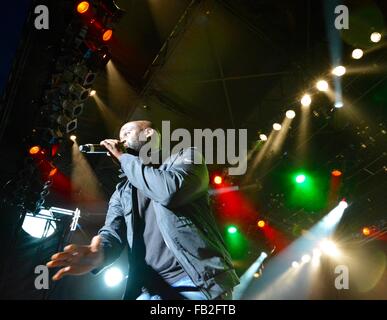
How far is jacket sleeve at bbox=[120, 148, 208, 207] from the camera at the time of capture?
176cm

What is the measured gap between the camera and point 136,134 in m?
2.39

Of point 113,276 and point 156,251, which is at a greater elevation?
point 113,276

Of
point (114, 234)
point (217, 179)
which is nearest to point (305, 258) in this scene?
point (217, 179)

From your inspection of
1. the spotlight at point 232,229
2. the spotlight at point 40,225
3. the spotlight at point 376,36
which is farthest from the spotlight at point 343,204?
the spotlight at point 40,225

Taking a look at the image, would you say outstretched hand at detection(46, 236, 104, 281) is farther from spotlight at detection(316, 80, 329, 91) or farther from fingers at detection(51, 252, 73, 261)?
spotlight at detection(316, 80, 329, 91)

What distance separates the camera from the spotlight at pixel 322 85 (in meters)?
5.92

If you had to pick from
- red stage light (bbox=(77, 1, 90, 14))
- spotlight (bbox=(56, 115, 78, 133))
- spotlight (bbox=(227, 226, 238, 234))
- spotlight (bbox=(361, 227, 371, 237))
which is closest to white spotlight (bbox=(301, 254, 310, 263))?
spotlight (bbox=(361, 227, 371, 237))

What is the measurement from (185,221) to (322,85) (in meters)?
4.93

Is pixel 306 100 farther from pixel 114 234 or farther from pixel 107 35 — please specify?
pixel 114 234

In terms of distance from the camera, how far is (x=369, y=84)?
246 inches

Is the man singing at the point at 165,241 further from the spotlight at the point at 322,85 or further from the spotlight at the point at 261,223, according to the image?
the spotlight at the point at 261,223

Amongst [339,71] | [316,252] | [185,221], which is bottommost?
[185,221]

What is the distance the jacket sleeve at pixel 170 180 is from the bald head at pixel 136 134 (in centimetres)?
39

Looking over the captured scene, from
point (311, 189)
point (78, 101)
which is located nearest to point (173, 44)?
point (78, 101)
